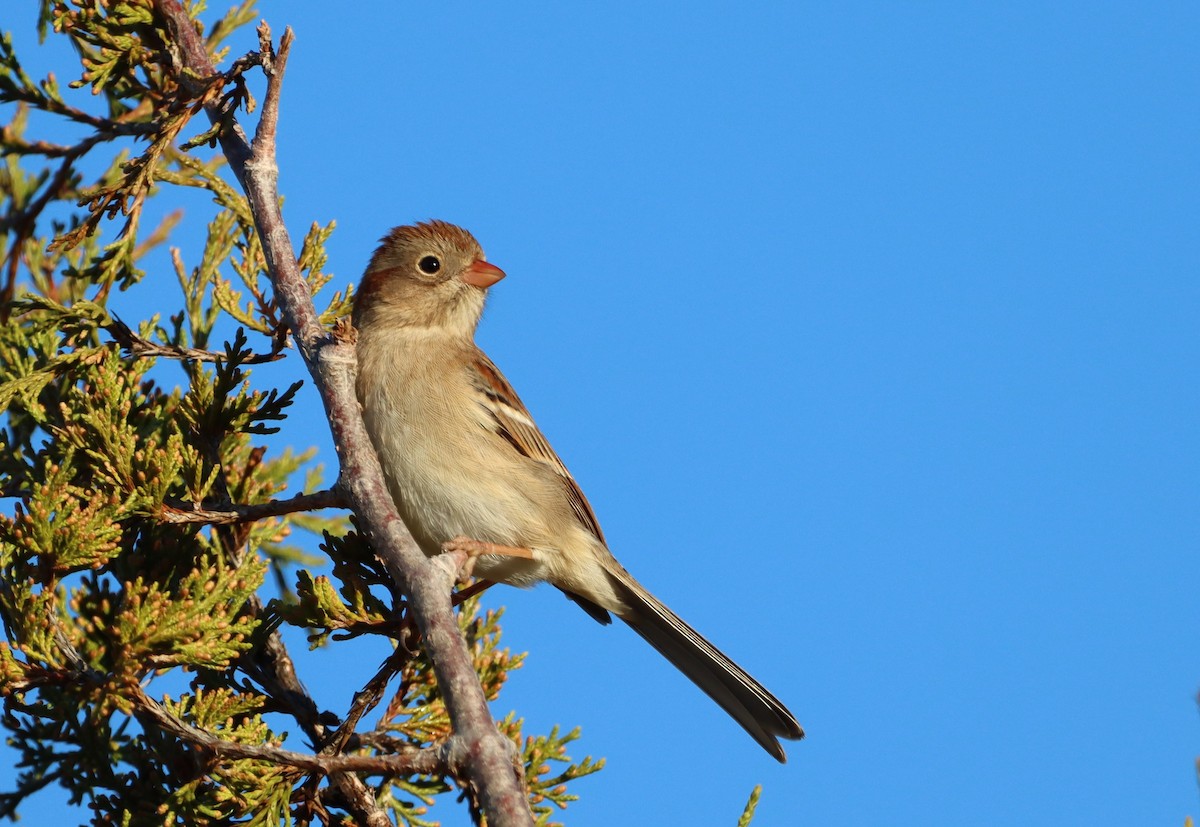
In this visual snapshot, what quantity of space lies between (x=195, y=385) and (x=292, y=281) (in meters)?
0.70

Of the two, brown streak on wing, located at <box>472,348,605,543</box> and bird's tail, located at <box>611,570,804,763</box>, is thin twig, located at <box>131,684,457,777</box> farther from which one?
brown streak on wing, located at <box>472,348,605,543</box>

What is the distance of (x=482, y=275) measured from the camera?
5984 mm

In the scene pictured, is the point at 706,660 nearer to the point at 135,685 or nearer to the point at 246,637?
the point at 246,637

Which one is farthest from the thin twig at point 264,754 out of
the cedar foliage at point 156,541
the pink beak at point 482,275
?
the pink beak at point 482,275

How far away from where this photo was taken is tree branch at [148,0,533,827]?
10.3 ft

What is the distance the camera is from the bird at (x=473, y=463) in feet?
16.2

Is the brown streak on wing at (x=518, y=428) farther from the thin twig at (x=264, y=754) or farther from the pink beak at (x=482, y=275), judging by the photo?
the thin twig at (x=264, y=754)

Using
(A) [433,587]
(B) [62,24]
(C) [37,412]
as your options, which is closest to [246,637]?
(C) [37,412]

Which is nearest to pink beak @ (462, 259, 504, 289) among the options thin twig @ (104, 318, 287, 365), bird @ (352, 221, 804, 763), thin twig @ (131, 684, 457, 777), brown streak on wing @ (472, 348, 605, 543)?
bird @ (352, 221, 804, 763)

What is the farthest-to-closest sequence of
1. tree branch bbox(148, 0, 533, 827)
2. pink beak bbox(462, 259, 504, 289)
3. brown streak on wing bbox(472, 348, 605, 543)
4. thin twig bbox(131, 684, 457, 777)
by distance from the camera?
pink beak bbox(462, 259, 504, 289)
brown streak on wing bbox(472, 348, 605, 543)
thin twig bbox(131, 684, 457, 777)
tree branch bbox(148, 0, 533, 827)

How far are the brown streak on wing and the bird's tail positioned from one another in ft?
1.23

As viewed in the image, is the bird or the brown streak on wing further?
the brown streak on wing

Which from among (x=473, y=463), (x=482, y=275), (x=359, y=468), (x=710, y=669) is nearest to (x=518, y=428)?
(x=473, y=463)

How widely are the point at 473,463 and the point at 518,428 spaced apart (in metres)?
0.51
